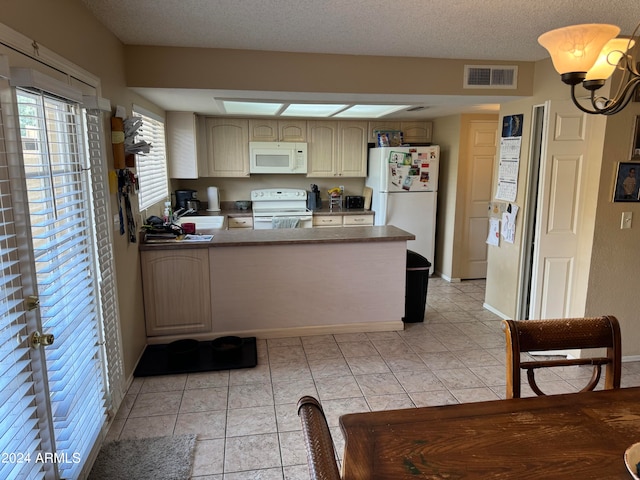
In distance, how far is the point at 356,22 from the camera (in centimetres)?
249

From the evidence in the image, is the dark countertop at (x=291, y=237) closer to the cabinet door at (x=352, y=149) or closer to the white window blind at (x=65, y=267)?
the white window blind at (x=65, y=267)

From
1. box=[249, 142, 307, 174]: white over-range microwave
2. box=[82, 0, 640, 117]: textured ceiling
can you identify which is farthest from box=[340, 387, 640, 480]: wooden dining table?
box=[249, 142, 307, 174]: white over-range microwave

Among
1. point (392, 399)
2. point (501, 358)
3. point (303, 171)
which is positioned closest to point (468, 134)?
point (303, 171)

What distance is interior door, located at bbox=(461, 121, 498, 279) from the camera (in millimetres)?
5129

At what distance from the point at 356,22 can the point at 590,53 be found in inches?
54.2

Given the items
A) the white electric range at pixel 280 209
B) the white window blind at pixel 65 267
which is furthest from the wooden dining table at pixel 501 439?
the white electric range at pixel 280 209

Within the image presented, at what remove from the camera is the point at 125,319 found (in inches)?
114

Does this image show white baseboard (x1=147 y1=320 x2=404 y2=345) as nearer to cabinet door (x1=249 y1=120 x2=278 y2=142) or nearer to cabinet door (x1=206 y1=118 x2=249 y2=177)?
cabinet door (x1=206 y1=118 x2=249 y2=177)

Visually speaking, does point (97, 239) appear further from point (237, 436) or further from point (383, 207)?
point (383, 207)

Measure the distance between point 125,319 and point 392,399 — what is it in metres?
1.84

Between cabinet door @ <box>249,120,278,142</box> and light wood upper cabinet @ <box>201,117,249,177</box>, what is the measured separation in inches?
2.5

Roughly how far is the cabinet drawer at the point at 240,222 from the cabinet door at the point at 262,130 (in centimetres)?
102

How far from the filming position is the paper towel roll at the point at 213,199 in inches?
220

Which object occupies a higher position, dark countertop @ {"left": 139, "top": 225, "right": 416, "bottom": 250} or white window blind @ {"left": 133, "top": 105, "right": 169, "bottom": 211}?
white window blind @ {"left": 133, "top": 105, "right": 169, "bottom": 211}
